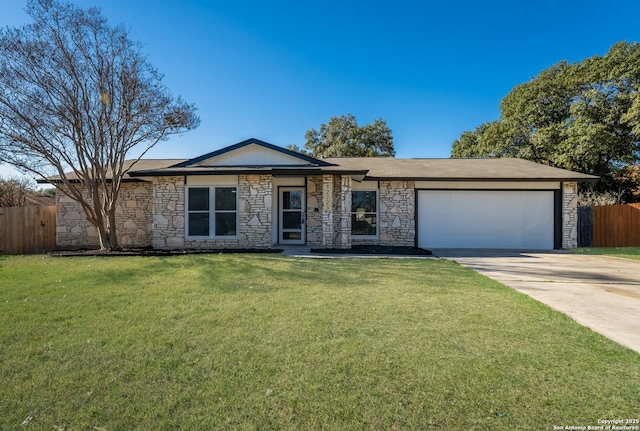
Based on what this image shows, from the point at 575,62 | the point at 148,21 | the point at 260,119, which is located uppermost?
the point at 575,62

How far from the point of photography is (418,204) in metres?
12.0

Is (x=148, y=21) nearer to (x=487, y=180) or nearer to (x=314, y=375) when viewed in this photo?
(x=314, y=375)

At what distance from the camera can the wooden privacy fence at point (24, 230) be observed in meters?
11.8

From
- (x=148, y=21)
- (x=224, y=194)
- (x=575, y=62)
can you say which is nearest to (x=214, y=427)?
(x=224, y=194)

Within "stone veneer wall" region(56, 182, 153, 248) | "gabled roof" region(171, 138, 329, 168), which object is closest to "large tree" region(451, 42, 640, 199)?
"gabled roof" region(171, 138, 329, 168)

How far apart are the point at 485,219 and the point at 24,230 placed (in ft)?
60.4

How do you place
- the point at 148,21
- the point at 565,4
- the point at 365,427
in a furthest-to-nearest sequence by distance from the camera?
the point at 565,4, the point at 148,21, the point at 365,427

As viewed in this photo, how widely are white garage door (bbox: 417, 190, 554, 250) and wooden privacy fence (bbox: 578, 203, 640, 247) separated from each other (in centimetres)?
308

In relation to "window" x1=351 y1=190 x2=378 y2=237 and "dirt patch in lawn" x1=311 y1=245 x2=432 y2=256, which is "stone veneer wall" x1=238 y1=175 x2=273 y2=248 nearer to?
"dirt patch in lawn" x1=311 y1=245 x2=432 y2=256

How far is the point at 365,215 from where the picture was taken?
1206 cm

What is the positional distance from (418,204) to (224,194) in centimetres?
751

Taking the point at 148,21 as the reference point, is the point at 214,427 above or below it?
below

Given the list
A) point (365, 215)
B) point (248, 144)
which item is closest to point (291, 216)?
point (365, 215)

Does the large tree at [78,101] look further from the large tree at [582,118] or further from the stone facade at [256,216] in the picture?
the large tree at [582,118]
